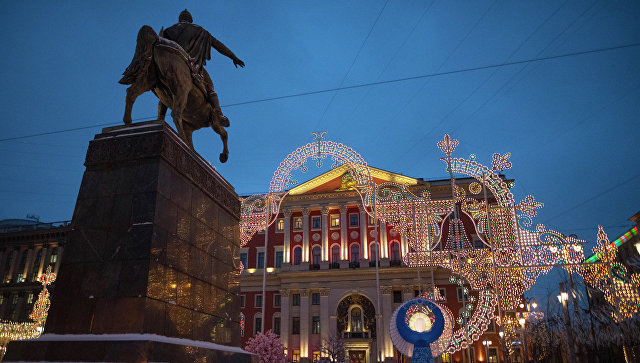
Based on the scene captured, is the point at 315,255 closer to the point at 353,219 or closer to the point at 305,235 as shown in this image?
the point at 305,235

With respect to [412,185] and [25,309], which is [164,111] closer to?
[412,185]

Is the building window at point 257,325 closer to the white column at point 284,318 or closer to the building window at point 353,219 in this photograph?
the white column at point 284,318

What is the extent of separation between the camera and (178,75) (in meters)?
6.27

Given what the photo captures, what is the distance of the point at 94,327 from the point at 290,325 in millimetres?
34993

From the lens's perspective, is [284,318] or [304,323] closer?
[304,323]

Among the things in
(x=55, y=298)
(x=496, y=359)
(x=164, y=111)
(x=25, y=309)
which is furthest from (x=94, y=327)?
(x=25, y=309)

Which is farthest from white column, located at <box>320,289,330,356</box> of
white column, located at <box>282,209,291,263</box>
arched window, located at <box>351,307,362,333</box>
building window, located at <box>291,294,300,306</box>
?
white column, located at <box>282,209,291,263</box>

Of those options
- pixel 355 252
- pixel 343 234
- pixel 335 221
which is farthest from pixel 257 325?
pixel 335 221

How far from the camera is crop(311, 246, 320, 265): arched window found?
40.2 m

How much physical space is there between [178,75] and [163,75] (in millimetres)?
199

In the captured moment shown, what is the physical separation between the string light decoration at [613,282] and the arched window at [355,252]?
25016 mm

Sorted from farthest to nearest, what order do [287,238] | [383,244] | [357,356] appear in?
1. [287,238]
2. [383,244]
3. [357,356]

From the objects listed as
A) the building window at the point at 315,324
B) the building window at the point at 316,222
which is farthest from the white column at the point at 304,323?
the building window at the point at 316,222

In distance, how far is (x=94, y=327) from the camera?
4.47 metres
